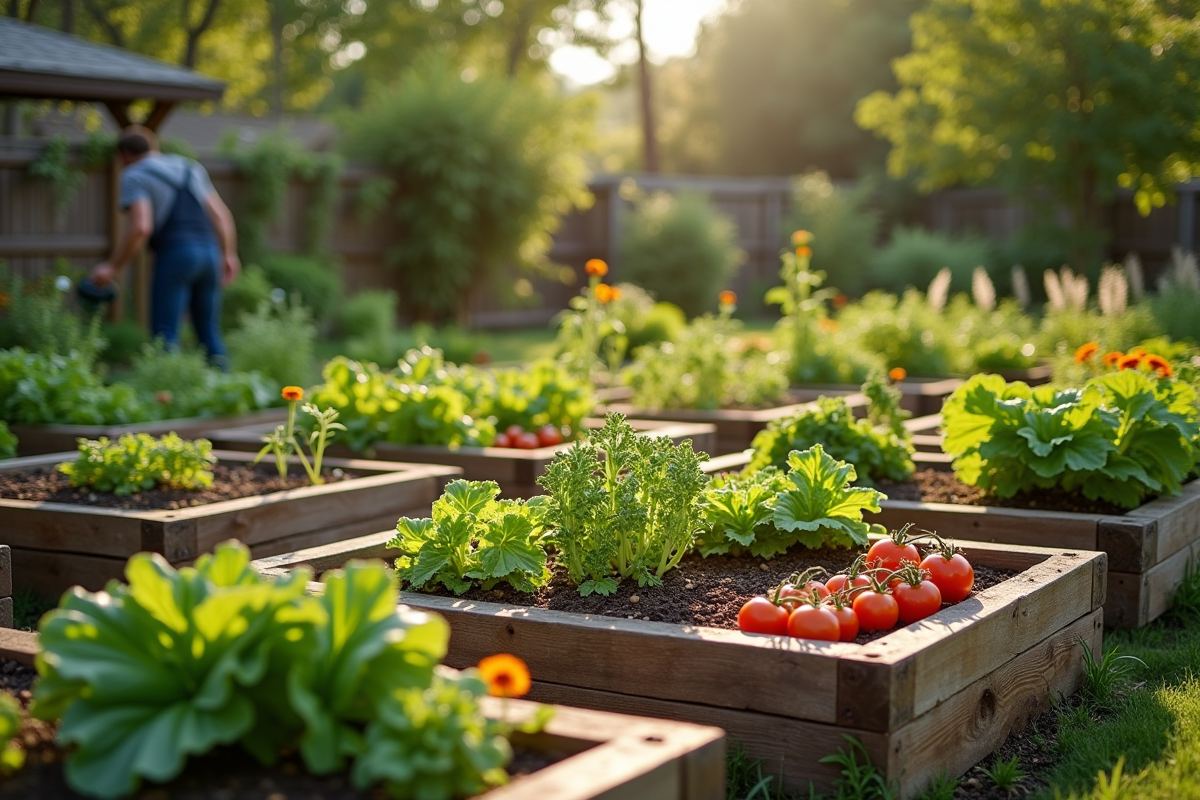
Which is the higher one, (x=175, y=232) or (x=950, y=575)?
(x=175, y=232)

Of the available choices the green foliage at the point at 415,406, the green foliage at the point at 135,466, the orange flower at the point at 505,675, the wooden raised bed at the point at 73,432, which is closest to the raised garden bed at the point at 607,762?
the orange flower at the point at 505,675

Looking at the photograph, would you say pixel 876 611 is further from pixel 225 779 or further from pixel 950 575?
pixel 225 779

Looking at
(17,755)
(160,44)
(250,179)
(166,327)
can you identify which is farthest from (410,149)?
(17,755)

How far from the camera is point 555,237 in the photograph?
21.0 meters

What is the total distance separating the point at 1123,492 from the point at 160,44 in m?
26.3

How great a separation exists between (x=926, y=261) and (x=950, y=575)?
702 inches

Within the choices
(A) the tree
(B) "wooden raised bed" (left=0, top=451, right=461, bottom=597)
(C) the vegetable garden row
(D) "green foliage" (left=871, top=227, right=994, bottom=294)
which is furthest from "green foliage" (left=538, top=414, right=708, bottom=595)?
(D) "green foliage" (left=871, top=227, right=994, bottom=294)

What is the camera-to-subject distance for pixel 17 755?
7.27 ft

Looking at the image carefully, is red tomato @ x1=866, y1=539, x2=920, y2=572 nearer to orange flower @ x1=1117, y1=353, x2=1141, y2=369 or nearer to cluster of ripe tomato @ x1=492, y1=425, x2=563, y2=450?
orange flower @ x1=1117, y1=353, x2=1141, y2=369

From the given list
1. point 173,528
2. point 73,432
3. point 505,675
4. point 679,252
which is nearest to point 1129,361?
point 173,528

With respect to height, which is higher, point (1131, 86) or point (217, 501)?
point (1131, 86)

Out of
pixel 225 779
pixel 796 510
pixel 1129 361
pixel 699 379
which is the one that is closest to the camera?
pixel 225 779

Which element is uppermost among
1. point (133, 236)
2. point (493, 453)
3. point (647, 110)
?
point (647, 110)

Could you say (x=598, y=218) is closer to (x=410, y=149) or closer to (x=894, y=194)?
(x=410, y=149)
